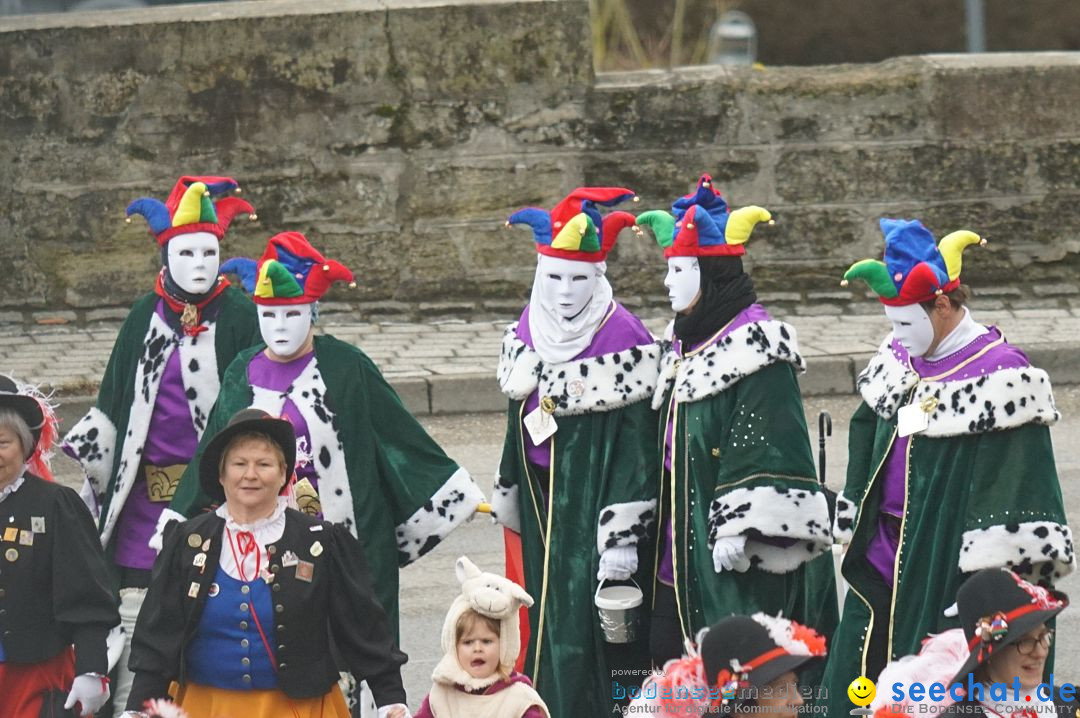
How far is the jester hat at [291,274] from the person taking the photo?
723 cm

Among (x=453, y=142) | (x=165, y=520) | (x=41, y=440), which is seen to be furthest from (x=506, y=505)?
(x=453, y=142)

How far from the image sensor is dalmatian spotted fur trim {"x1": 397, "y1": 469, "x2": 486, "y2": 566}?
748 centimetres

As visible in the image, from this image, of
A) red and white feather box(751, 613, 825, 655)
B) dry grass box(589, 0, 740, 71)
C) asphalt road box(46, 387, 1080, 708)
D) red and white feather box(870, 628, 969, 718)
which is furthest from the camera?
dry grass box(589, 0, 740, 71)

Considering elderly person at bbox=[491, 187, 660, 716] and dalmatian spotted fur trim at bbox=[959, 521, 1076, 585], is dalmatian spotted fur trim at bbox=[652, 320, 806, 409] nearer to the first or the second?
elderly person at bbox=[491, 187, 660, 716]

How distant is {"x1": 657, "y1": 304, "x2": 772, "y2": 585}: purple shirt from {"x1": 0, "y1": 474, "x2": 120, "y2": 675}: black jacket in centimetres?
183

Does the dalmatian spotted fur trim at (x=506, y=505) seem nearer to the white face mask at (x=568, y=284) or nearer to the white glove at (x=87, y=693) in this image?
the white face mask at (x=568, y=284)

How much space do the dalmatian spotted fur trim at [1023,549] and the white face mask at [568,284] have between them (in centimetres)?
159

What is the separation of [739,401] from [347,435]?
1358 millimetres

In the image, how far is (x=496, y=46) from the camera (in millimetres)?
13555

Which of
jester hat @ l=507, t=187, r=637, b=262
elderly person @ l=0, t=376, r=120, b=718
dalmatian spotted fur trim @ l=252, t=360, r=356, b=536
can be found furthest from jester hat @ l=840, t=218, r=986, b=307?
elderly person @ l=0, t=376, r=120, b=718

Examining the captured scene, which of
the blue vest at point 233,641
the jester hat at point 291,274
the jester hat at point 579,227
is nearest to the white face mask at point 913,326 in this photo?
the jester hat at point 579,227

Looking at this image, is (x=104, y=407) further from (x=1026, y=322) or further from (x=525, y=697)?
(x=1026, y=322)

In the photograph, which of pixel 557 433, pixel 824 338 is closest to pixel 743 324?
pixel 557 433

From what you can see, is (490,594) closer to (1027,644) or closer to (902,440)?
(1027,644)
